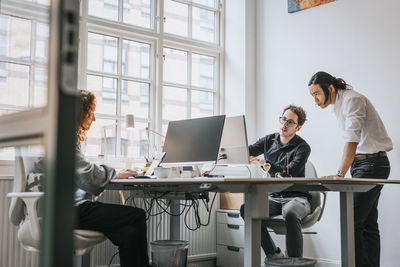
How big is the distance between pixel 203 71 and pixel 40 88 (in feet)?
13.9

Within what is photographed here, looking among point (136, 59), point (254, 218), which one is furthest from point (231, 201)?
point (254, 218)

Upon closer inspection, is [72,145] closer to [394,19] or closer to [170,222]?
[170,222]

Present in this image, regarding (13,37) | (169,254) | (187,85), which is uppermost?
(187,85)

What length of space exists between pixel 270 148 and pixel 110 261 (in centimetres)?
147

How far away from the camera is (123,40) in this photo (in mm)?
4238

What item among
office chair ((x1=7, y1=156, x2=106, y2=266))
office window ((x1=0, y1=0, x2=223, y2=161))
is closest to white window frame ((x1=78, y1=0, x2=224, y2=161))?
office window ((x1=0, y1=0, x2=223, y2=161))

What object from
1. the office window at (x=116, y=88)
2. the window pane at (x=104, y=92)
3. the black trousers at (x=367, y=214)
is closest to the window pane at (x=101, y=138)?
the office window at (x=116, y=88)

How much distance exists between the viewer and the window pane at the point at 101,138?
153 inches

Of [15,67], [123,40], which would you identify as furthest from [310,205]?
[15,67]

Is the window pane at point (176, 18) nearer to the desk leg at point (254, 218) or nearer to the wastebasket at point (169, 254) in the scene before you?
the wastebasket at point (169, 254)

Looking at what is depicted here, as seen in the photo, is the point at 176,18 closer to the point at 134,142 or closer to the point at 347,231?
the point at 134,142

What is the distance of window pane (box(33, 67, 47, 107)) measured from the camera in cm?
59

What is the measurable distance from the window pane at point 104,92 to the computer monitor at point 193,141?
3.13ft

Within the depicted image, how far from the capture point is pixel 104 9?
4113mm
